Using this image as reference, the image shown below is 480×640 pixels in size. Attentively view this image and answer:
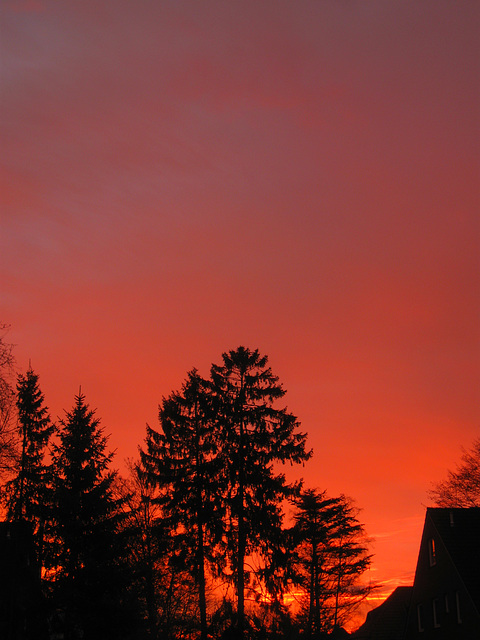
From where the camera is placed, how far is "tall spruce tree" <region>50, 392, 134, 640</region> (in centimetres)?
2934

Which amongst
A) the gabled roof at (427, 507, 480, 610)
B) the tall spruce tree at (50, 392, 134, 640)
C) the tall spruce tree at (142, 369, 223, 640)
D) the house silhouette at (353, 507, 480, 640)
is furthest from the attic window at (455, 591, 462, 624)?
the tall spruce tree at (50, 392, 134, 640)

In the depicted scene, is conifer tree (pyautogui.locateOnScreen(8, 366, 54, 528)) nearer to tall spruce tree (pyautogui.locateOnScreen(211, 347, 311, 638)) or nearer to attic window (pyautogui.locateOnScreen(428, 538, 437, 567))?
tall spruce tree (pyautogui.locateOnScreen(211, 347, 311, 638))

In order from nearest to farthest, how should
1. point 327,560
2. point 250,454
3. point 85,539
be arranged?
point 85,539, point 250,454, point 327,560

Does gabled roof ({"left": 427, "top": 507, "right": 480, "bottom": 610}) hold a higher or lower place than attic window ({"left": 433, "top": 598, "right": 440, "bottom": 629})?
higher

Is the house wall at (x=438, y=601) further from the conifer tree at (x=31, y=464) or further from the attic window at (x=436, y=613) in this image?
the conifer tree at (x=31, y=464)

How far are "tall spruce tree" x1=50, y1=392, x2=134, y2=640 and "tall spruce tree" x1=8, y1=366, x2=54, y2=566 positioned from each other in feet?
3.54

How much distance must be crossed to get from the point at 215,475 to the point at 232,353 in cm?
755

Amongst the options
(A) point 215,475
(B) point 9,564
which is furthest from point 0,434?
(A) point 215,475

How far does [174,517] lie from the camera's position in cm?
4038

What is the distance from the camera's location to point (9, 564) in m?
35.1

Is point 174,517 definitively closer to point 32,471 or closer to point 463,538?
point 32,471

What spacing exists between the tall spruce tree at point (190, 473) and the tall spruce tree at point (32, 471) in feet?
24.5

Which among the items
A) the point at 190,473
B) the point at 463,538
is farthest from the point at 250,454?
the point at 463,538

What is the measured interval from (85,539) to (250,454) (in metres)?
12.4
